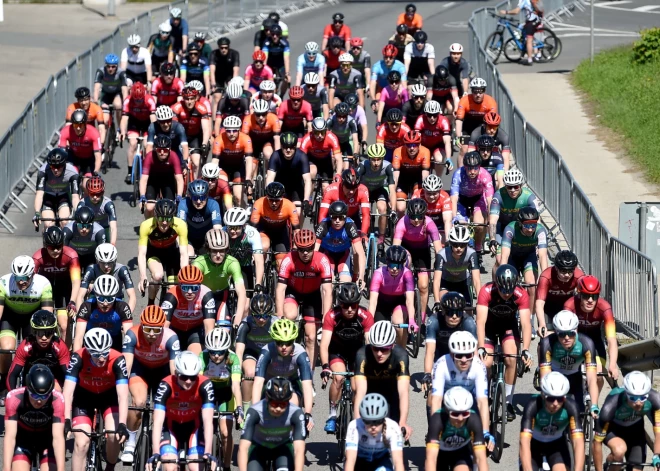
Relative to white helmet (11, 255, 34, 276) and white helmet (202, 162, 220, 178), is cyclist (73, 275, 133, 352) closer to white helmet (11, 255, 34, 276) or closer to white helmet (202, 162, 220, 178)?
white helmet (11, 255, 34, 276)

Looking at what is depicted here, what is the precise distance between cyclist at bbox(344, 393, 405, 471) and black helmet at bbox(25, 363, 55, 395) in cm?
283

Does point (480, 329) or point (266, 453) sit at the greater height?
point (480, 329)

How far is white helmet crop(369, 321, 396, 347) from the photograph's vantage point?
1459 centimetres

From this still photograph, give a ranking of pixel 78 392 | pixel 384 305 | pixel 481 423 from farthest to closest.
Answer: pixel 384 305 < pixel 78 392 < pixel 481 423

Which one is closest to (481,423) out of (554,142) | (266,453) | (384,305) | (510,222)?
(266,453)

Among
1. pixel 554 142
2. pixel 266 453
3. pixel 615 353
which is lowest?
pixel 266 453

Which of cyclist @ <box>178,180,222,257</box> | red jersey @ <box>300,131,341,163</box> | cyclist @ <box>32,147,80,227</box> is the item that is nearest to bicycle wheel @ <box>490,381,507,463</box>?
cyclist @ <box>178,180,222,257</box>

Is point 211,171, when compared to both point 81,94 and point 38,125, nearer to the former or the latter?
point 81,94

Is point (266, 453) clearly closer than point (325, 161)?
Yes

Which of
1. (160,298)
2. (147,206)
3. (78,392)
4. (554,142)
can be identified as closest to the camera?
(78,392)

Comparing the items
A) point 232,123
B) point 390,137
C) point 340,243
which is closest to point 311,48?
point 390,137

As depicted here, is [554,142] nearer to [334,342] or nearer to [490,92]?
[490,92]

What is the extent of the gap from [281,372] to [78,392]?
2.03 m

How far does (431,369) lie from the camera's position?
1573 centimetres
